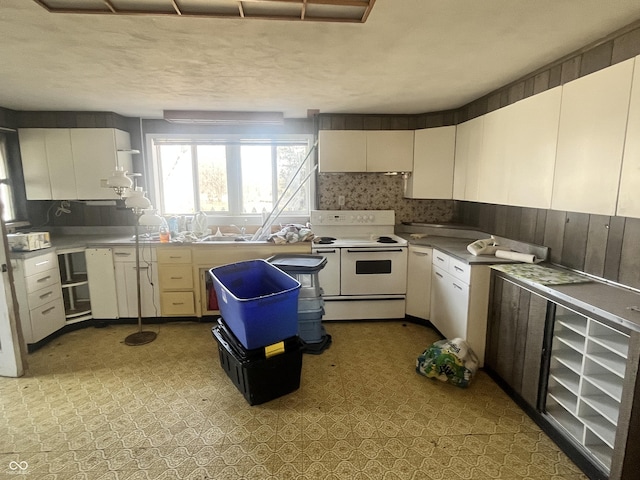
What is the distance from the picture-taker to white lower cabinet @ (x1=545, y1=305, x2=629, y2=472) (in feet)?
5.33

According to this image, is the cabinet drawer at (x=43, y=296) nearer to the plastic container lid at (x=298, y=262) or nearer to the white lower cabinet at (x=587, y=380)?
the plastic container lid at (x=298, y=262)

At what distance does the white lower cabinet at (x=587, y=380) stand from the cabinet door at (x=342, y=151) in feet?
7.98

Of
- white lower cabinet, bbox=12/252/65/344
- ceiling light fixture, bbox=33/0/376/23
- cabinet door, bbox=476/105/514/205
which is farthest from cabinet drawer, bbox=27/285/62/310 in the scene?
cabinet door, bbox=476/105/514/205

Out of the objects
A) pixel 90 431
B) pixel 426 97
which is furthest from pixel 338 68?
pixel 90 431

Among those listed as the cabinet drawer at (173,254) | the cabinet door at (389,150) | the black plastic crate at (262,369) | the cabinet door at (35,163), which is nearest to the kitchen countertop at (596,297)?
the black plastic crate at (262,369)

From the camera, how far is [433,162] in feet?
12.0

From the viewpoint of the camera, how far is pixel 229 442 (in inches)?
75.4

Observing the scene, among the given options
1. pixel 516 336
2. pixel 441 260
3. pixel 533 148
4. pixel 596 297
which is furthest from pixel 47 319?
pixel 533 148

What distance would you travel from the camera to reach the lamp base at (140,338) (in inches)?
122

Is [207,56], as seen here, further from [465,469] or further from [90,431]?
[465,469]

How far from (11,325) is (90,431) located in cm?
113

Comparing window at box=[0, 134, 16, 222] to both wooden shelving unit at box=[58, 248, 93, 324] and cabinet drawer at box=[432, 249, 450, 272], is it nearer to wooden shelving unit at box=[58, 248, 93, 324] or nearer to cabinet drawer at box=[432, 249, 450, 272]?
wooden shelving unit at box=[58, 248, 93, 324]

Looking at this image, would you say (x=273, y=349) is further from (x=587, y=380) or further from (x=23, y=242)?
(x=23, y=242)

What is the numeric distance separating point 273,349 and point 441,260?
1.76 m
